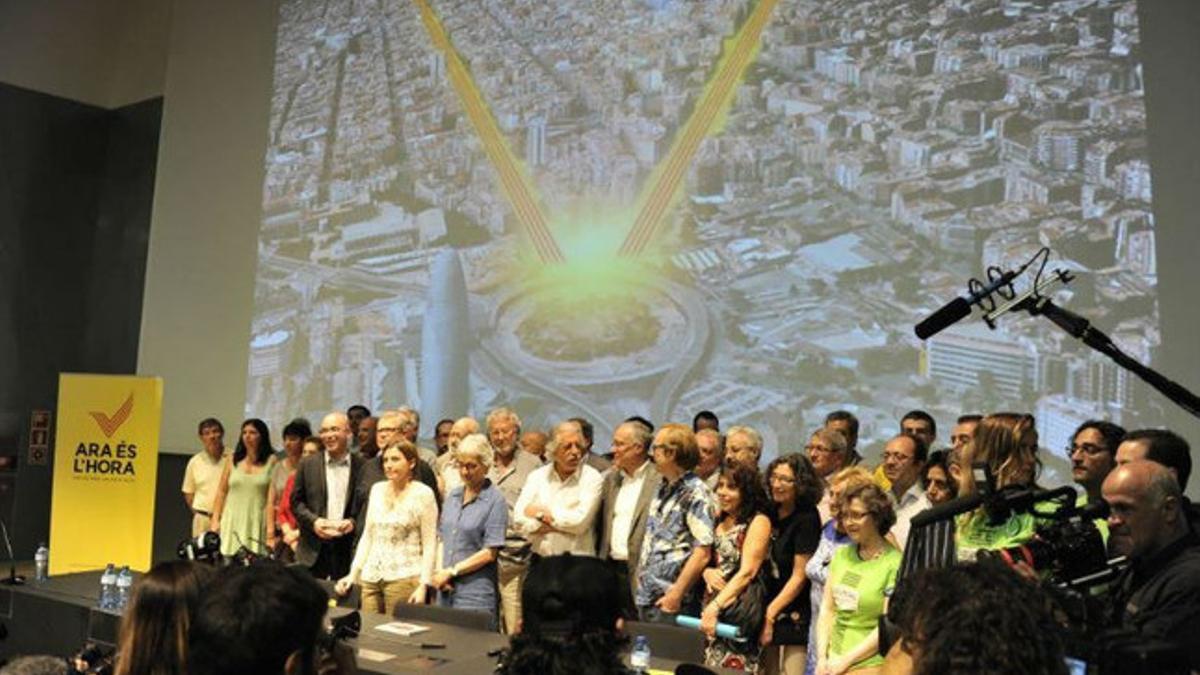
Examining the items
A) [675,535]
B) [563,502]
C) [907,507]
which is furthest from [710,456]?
[907,507]

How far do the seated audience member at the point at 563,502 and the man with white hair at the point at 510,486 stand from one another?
0.33ft

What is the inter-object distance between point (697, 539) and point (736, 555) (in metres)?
0.18

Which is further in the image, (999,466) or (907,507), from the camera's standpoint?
(907,507)

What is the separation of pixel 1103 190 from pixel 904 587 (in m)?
3.86

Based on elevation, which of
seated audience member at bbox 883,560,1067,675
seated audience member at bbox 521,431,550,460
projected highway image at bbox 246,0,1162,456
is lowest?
seated audience member at bbox 883,560,1067,675

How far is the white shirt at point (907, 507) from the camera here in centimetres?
441

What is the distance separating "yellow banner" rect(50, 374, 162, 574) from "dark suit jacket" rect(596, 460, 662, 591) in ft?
11.0

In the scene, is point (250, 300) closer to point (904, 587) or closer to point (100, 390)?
point (100, 390)

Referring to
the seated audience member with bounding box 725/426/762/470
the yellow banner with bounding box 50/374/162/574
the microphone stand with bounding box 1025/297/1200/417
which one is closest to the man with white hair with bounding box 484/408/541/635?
the seated audience member with bounding box 725/426/762/470

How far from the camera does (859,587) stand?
3654 mm

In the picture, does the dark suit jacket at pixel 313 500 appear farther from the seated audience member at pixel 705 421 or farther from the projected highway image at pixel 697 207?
the seated audience member at pixel 705 421

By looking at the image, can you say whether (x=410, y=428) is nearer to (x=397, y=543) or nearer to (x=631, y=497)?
(x=397, y=543)

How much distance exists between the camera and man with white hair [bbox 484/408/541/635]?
17.3 ft

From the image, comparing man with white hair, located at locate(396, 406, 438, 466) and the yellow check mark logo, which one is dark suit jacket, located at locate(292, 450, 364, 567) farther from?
the yellow check mark logo
